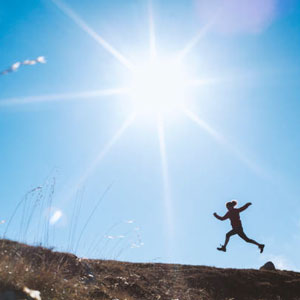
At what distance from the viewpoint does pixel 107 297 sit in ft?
16.4

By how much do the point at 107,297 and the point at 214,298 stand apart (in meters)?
2.80

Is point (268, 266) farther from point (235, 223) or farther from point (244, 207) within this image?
point (244, 207)

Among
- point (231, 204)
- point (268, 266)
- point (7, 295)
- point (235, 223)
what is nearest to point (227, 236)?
point (235, 223)

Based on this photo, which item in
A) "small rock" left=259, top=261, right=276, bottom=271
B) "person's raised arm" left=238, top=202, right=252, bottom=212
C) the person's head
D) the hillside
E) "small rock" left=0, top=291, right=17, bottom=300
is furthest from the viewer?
the person's head

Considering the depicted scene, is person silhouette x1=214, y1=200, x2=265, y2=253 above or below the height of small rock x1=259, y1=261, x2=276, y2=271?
above

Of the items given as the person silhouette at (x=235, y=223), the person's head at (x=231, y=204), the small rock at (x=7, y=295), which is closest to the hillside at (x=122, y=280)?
the small rock at (x=7, y=295)

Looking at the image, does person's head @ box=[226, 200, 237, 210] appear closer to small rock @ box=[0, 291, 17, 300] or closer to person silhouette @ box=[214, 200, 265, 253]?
person silhouette @ box=[214, 200, 265, 253]

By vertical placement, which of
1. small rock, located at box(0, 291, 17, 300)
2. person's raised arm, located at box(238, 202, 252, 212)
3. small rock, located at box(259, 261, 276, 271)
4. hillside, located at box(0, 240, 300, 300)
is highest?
person's raised arm, located at box(238, 202, 252, 212)

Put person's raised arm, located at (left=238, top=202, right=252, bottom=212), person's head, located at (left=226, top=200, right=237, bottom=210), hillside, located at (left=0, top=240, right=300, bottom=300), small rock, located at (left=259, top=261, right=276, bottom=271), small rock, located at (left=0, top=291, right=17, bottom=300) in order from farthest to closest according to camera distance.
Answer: person's head, located at (left=226, top=200, right=237, bottom=210)
person's raised arm, located at (left=238, top=202, right=252, bottom=212)
small rock, located at (left=259, top=261, right=276, bottom=271)
hillside, located at (left=0, top=240, right=300, bottom=300)
small rock, located at (left=0, top=291, right=17, bottom=300)

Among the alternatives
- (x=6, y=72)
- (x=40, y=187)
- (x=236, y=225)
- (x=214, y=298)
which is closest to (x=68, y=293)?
(x=40, y=187)

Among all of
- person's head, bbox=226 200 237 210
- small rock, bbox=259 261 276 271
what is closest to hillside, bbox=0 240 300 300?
small rock, bbox=259 261 276 271

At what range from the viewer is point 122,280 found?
21.0 ft

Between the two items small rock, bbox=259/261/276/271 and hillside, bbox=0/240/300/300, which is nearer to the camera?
hillside, bbox=0/240/300/300

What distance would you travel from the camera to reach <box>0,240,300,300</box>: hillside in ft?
13.0
